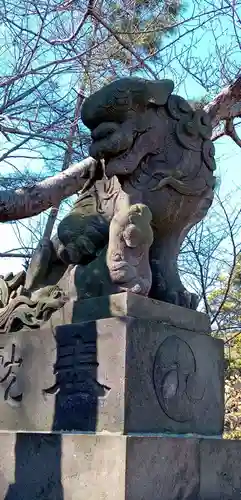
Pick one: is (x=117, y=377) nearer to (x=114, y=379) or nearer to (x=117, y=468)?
(x=114, y=379)

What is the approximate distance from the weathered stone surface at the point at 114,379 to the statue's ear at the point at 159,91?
133 cm

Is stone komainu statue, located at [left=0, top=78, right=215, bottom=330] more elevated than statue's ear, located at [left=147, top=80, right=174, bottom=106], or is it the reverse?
statue's ear, located at [left=147, top=80, right=174, bottom=106]

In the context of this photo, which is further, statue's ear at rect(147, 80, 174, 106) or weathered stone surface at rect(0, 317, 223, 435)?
statue's ear at rect(147, 80, 174, 106)

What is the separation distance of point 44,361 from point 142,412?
695mm

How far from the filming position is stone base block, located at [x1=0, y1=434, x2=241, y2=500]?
9.87 ft

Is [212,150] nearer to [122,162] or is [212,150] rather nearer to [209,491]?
[122,162]

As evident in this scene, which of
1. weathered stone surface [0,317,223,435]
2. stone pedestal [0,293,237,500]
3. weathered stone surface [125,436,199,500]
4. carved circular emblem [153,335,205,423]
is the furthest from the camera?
carved circular emblem [153,335,205,423]

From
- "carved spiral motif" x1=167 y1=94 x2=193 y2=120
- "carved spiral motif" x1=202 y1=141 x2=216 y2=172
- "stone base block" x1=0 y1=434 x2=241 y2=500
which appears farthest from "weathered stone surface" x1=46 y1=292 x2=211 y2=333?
"carved spiral motif" x1=167 y1=94 x2=193 y2=120

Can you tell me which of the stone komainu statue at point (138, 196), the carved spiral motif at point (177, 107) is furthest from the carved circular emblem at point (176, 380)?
the carved spiral motif at point (177, 107)

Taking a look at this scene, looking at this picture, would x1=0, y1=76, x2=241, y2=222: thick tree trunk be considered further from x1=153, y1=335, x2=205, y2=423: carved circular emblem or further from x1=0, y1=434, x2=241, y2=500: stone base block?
x1=0, y1=434, x2=241, y2=500: stone base block

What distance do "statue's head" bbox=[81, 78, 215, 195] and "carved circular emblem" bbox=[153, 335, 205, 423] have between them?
1.03 m

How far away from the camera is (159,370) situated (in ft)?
11.0

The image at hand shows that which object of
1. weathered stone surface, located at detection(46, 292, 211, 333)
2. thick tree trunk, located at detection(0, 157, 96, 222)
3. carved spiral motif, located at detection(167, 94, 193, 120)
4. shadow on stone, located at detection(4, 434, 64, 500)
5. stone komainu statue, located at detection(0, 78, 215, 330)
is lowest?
shadow on stone, located at detection(4, 434, 64, 500)

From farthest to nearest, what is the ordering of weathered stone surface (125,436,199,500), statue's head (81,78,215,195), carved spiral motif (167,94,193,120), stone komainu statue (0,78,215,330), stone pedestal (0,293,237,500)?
carved spiral motif (167,94,193,120), statue's head (81,78,215,195), stone komainu statue (0,78,215,330), stone pedestal (0,293,237,500), weathered stone surface (125,436,199,500)
